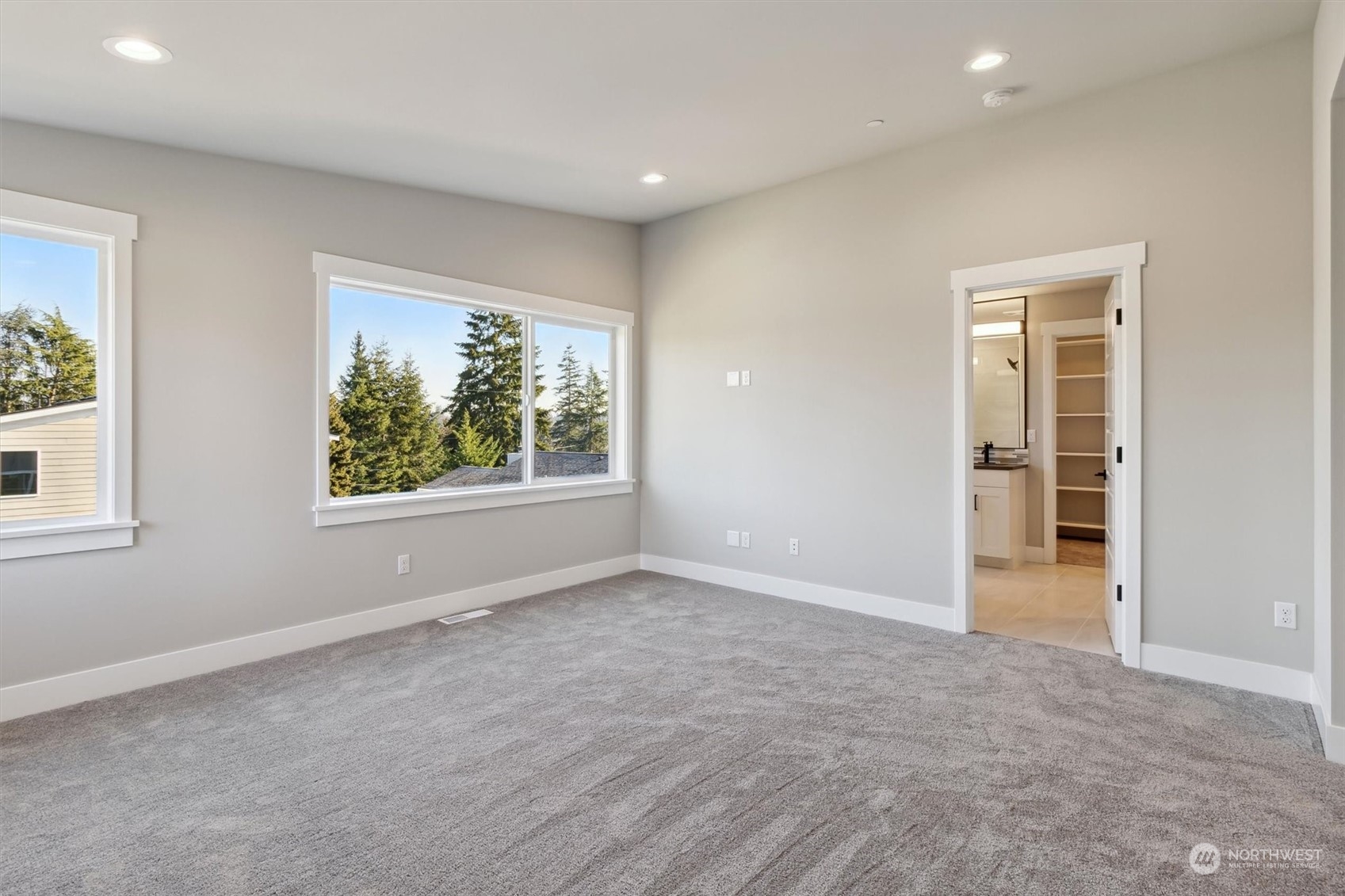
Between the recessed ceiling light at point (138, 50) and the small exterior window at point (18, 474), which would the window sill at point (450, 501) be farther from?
the recessed ceiling light at point (138, 50)

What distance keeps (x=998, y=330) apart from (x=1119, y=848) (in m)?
5.32

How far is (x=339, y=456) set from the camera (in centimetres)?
410

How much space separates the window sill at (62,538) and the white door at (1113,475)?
4.86 metres

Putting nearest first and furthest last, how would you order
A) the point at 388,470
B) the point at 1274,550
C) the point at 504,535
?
the point at 1274,550 → the point at 388,470 → the point at 504,535

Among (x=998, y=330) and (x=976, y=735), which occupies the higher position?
(x=998, y=330)

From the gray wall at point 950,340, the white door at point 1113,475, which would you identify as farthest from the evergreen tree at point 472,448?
the white door at point 1113,475

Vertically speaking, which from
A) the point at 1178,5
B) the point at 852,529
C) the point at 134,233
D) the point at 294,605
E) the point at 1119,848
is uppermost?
the point at 1178,5

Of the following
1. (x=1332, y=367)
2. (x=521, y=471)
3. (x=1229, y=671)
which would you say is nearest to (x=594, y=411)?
(x=521, y=471)

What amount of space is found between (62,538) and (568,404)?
3.05 meters

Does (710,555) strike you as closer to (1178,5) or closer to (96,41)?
(1178,5)

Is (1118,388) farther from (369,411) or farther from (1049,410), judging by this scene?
(369,411)

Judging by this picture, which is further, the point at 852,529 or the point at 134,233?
the point at 852,529

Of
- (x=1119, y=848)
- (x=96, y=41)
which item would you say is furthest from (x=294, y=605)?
(x=1119, y=848)

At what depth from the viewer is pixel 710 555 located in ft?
17.1
